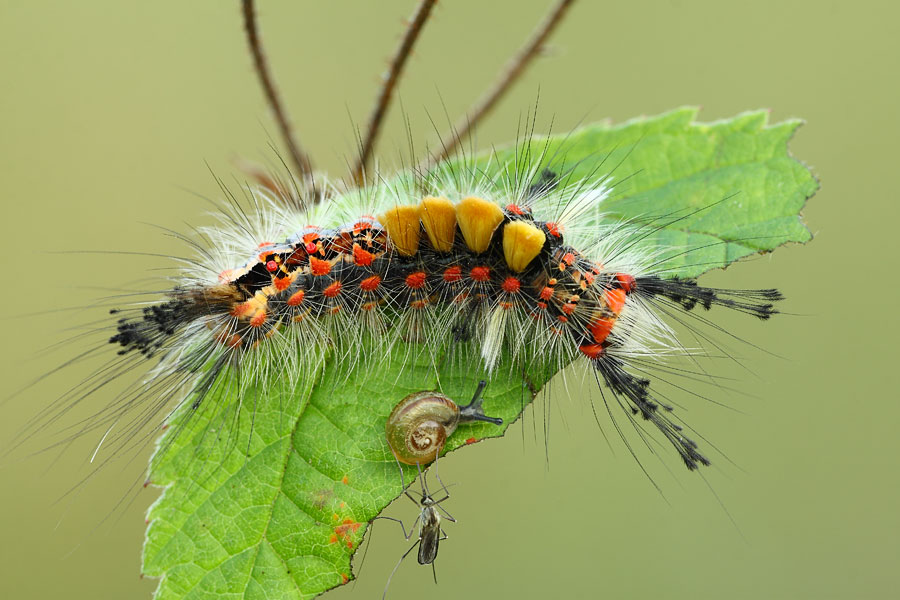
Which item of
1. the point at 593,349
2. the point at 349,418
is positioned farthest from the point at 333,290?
the point at 593,349

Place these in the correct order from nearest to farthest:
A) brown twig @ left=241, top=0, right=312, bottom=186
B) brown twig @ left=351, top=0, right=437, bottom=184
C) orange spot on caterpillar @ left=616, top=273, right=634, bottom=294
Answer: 1. brown twig @ left=351, top=0, right=437, bottom=184
2. brown twig @ left=241, top=0, right=312, bottom=186
3. orange spot on caterpillar @ left=616, top=273, right=634, bottom=294

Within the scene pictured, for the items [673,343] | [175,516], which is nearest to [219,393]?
[175,516]

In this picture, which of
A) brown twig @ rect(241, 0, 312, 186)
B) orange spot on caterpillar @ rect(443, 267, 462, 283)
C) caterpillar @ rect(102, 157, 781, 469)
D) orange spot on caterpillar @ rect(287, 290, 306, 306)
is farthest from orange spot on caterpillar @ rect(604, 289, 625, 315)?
brown twig @ rect(241, 0, 312, 186)

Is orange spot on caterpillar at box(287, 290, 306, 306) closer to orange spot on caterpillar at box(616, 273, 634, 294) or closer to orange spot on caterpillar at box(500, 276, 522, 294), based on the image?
orange spot on caterpillar at box(500, 276, 522, 294)

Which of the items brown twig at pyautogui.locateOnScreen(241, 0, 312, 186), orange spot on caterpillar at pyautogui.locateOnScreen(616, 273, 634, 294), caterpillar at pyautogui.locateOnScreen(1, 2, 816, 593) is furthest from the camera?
orange spot on caterpillar at pyautogui.locateOnScreen(616, 273, 634, 294)

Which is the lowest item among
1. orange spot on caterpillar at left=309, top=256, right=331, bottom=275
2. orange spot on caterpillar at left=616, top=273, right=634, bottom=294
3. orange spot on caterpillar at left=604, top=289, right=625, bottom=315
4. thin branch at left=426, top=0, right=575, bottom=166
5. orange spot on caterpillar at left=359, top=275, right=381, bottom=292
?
orange spot on caterpillar at left=604, top=289, right=625, bottom=315

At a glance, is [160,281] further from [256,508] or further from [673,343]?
[673,343]

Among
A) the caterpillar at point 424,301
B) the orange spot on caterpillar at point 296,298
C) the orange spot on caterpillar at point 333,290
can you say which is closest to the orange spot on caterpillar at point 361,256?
the caterpillar at point 424,301

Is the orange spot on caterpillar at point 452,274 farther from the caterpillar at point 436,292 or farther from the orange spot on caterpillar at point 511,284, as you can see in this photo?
the orange spot on caterpillar at point 511,284

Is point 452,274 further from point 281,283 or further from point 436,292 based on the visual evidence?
point 281,283
